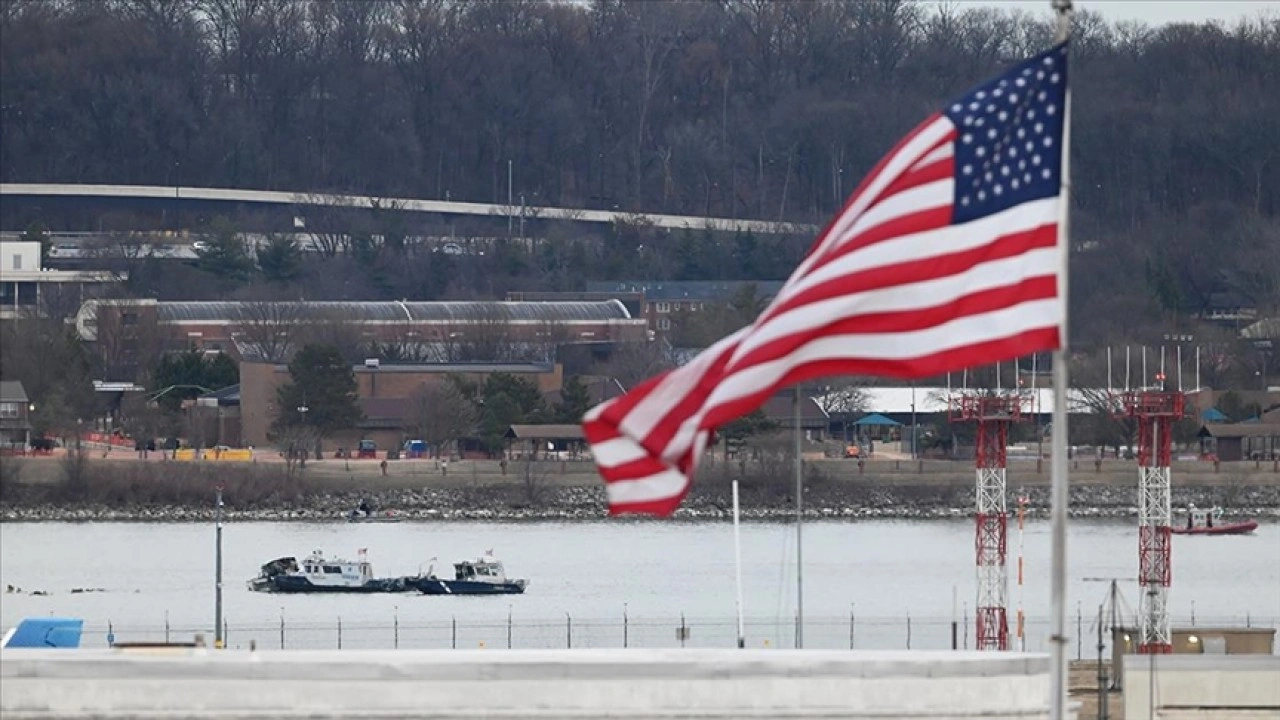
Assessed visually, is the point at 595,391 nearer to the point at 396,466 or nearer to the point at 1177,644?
the point at 396,466

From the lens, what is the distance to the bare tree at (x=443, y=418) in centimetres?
8912

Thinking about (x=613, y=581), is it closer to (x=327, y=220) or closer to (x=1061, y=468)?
(x=1061, y=468)

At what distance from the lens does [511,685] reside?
58.1 feet

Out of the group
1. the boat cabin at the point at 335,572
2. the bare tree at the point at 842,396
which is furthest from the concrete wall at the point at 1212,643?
the bare tree at the point at 842,396

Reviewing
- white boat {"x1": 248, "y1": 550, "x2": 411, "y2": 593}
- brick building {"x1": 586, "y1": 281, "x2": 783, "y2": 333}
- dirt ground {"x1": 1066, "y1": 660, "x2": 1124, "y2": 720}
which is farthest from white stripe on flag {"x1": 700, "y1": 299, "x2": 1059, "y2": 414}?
brick building {"x1": 586, "y1": 281, "x2": 783, "y2": 333}

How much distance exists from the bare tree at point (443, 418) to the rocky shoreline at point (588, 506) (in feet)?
19.4

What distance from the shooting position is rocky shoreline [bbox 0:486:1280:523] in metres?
79.2

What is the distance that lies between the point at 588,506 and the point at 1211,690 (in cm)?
5846

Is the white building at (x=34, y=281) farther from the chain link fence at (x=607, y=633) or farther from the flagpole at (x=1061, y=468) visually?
the flagpole at (x=1061, y=468)

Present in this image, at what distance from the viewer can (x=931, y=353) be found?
14.7 meters

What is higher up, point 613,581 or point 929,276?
point 929,276

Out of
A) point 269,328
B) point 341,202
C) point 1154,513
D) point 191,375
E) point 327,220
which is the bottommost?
point 1154,513

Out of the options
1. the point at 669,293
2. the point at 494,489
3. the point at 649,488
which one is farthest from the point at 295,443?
the point at 649,488

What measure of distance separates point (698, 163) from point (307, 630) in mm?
105341
